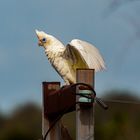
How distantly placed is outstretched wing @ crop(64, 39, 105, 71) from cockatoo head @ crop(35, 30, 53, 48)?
0.57 ft

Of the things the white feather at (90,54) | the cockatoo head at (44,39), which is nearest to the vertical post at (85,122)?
the white feather at (90,54)

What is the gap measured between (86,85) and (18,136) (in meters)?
6.53

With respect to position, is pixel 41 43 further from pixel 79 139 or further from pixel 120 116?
pixel 120 116

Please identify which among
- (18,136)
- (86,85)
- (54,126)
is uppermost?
(86,85)

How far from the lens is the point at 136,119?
226 inches

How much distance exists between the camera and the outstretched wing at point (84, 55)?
136 inches

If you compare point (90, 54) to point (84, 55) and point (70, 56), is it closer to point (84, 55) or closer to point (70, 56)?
point (84, 55)

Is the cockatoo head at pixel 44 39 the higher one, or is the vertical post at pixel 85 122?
the cockatoo head at pixel 44 39

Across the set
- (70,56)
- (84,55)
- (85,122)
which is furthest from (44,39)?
(85,122)

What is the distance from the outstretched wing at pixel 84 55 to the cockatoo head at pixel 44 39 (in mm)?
172

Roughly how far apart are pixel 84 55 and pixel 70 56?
241mm

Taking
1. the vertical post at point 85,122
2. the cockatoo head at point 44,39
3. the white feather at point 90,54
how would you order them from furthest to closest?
the cockatoo head at point 44,39, the white feather at point 90,54, the vertical post at point 85,122

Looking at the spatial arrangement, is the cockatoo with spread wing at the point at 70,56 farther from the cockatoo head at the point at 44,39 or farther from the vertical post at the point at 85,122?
the vertical post at the point at 85,122

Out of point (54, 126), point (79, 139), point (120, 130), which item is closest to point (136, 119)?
point (120, 130)
